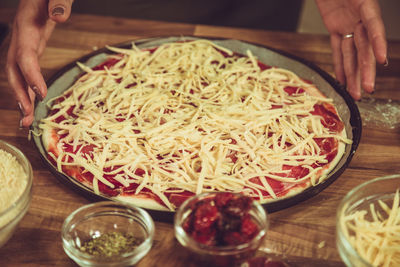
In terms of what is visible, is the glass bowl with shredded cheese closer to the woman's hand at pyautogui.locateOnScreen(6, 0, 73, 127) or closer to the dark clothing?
the woman's hand at pyautogui.locateOnScreen(6, 0, 73, 127)

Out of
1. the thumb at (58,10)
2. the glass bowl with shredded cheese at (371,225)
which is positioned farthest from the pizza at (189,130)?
the thumb at (58,10)

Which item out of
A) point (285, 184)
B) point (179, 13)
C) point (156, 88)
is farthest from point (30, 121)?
point (179, 13)

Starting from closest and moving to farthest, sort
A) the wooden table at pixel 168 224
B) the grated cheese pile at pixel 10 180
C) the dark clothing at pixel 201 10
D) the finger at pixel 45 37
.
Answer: the grated cheese pile at pixel 10 180 → the wooden table at pixel 168 224 → the finger at pixel 45 37 → the dark clothing at pixel 201 10

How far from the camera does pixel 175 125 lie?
1955 millimetres

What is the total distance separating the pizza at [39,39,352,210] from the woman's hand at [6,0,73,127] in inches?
5.4

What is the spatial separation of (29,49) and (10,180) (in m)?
0.67

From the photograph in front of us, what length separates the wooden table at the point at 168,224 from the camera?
5.17 ft

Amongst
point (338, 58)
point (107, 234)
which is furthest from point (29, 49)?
point (338, 58)

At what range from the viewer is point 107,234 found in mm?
1508

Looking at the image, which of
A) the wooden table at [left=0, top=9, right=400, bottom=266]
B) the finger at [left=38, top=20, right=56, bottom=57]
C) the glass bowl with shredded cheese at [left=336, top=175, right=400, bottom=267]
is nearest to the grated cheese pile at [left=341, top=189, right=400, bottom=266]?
the glass bowl with shredded cheese at [left=336, top=175, right=400, bottom=267]

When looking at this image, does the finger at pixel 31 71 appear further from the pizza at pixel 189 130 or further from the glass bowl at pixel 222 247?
the glass bowl at pixel 222 247

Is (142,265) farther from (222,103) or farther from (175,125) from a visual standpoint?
(222,103)

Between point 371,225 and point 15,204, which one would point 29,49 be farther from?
point 371,225

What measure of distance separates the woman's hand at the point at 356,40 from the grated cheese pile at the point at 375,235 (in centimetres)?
79
